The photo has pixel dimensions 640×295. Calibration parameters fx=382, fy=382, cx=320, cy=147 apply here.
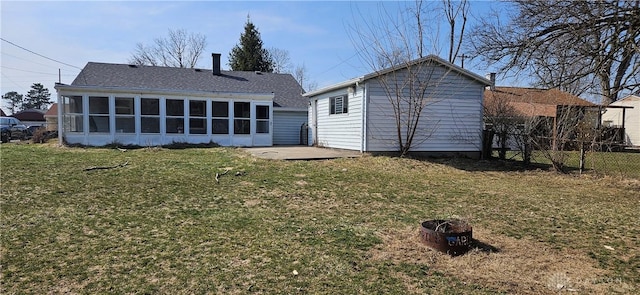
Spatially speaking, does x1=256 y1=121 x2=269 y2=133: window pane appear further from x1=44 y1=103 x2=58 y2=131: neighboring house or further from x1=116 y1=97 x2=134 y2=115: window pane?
x1=44 y1=103 x2=58 y2=131: neighboring house

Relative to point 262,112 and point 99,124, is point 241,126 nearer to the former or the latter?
point 262,112

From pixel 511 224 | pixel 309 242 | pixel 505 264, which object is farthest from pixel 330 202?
pixel 505 264

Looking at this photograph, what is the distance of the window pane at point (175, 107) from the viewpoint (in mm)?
16141

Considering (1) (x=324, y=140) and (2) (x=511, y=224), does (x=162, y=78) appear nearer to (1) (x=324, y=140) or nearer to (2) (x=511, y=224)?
(1) (x=324, y=140)

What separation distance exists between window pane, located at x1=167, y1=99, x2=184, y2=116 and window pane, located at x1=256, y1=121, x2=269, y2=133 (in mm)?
3262

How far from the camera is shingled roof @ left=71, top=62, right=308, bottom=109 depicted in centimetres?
1831

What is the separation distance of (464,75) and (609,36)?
18.6 ft

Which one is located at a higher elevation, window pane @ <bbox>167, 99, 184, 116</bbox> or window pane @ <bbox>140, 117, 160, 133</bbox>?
window pane @ <bbox>167, 99, 184, 116</bbox>

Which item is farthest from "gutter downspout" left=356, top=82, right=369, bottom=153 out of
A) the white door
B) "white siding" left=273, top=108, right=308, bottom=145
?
"white siding" left=273, top=108, right=308, bottom=145

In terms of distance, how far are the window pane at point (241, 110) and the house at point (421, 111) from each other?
496 cm

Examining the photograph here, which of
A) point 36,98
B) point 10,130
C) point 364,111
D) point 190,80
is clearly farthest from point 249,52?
point 36,98

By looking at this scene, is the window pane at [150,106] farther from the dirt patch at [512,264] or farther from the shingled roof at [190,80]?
the dirt patch at [512,264]

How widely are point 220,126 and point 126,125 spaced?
12.3 feet

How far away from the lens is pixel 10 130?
21984 mm
